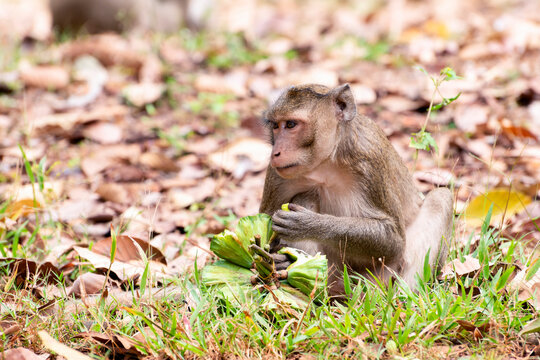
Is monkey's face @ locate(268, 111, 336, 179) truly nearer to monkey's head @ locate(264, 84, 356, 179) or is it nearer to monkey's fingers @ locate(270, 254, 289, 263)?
monkey's head @ locate(264, 84, 356, 179)

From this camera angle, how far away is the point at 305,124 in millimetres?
3650

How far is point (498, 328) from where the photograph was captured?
2.98 m

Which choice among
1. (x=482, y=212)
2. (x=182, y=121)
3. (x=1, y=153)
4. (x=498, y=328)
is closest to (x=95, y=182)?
(x=1, y=153)

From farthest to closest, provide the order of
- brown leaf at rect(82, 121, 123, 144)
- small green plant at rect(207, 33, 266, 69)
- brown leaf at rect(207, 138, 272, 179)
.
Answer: small green plant at rect(207, 33, 266, 69)
brown leaf at rect(82, 121, 123, 144)
brown leaf at rect(207, 138, 272, 179)

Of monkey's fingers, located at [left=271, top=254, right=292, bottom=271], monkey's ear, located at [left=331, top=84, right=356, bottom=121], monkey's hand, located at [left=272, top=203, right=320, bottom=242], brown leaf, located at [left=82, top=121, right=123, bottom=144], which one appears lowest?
brown leaf, located at [left=82, top=121, right=123, bottom=144]

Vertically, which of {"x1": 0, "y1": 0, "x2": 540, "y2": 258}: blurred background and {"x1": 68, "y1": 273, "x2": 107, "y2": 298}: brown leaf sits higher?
{"x1": 0, "y1": 0, "x2": 540, "y2": 258}: blurred background

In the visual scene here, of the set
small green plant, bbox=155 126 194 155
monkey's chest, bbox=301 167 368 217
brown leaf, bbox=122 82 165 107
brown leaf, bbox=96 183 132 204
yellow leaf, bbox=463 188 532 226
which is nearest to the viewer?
monkey's chest, bbox=301 167 368 217

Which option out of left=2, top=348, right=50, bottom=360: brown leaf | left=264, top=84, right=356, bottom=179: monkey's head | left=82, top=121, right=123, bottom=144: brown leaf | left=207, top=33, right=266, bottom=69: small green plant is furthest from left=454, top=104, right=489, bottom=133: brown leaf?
left=2, top=348, right=50, bottom=360: brown leaf

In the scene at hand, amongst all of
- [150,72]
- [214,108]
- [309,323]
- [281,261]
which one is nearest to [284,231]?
[281,261]

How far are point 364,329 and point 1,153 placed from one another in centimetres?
465

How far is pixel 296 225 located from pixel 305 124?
1.91 ft

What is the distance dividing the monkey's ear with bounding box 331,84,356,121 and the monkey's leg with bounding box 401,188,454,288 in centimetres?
88

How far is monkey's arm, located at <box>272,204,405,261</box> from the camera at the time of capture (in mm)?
3564

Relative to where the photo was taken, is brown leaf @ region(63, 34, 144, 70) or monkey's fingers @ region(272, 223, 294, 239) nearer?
monkey's fingers @ region(272, 223, 294, 239)
